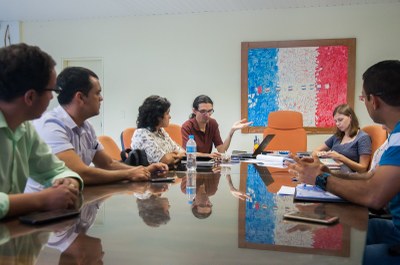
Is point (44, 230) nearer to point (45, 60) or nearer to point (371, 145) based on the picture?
point (45, 60)

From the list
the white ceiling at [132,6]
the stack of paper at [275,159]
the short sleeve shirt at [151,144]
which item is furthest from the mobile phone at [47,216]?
the white ceiling at [132,6]

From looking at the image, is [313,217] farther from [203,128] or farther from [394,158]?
[203,128]

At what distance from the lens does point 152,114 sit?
3176mm

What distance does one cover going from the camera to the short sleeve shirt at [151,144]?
2957mm

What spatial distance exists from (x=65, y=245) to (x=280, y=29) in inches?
199

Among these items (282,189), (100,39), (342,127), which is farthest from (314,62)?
(282,189)

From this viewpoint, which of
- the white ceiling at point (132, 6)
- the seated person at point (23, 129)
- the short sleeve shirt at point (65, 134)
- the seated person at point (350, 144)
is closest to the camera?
the seated person at point (23, 129)

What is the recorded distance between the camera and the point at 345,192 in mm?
1482

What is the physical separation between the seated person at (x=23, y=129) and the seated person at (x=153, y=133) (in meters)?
1.41

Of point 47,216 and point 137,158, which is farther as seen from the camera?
point 137,158

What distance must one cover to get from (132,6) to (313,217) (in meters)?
4.83

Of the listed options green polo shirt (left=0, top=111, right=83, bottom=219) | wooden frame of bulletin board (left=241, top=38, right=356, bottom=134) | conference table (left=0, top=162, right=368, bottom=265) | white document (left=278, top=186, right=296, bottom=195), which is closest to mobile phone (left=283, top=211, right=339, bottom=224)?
conference table (left=0, top=162, right=368, bottom=265)

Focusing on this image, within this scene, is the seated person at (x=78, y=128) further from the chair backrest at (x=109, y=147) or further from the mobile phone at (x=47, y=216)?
the chair backrest at (x=109, y=147)

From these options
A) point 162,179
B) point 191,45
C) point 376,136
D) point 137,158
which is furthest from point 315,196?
point 191,45
